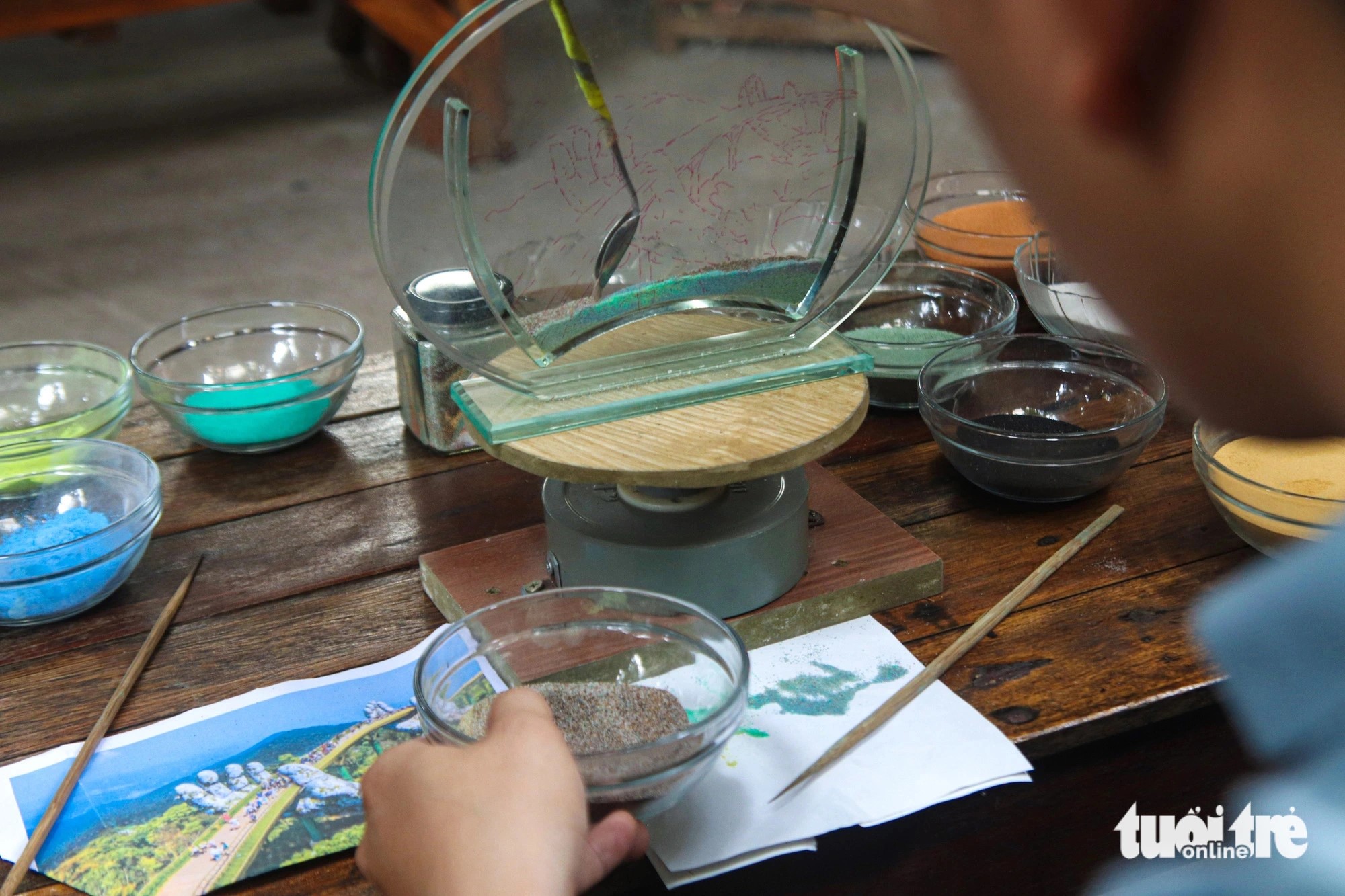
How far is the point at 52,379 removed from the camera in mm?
1199

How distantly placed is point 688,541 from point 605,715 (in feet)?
0.54

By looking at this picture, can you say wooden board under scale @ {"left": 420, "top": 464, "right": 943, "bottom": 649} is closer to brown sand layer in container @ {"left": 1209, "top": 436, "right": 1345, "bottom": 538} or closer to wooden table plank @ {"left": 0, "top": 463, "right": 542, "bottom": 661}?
wooden table plank @ {"left": 0, "top": 463, "right": 542, "bottom": 661}

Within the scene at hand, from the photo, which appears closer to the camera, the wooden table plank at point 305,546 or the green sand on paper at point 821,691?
the green sand on paper at point 821,691

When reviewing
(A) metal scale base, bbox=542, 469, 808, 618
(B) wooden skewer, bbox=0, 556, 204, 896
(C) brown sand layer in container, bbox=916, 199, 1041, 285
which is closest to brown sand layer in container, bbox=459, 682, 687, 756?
(A) metal scale base, bbox=542, 469, 808, 618

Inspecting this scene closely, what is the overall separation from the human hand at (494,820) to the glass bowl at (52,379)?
0.71 m

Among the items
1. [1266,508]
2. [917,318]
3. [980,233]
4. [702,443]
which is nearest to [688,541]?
[702,443]

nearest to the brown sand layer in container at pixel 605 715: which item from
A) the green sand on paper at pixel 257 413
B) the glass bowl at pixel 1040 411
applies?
the glass bowl at pixel 1040 411

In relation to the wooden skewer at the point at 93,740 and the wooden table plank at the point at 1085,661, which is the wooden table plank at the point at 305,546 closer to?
the wooden skewer at the point at 93,740

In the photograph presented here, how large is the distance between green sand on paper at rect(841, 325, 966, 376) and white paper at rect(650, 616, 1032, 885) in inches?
13.9

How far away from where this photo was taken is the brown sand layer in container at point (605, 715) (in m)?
0.66

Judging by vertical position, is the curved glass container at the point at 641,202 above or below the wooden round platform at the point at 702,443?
above

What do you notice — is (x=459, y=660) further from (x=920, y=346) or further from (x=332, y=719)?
(x=920, y=346)

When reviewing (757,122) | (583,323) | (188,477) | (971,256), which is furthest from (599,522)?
(971,256)

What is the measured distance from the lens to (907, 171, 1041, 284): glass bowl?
4.33ft
